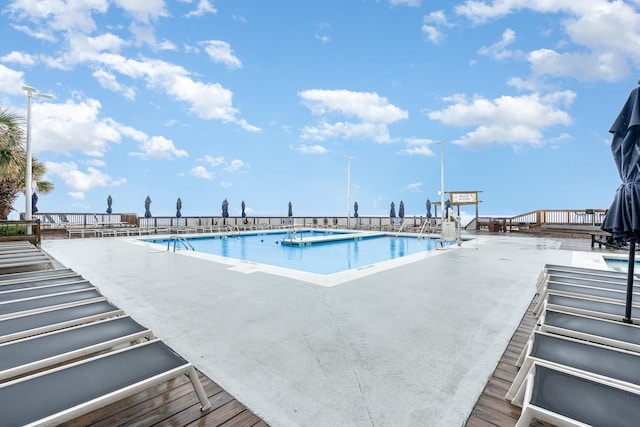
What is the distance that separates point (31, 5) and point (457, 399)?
634 inches

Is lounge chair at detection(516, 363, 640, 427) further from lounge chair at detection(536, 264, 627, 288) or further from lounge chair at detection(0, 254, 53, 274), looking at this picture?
lounge chair at detection(0, 254, 53, 274)

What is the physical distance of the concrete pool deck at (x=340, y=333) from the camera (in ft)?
5.90

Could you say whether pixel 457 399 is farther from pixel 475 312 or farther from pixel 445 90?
pixel 445 90

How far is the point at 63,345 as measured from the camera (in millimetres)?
1909

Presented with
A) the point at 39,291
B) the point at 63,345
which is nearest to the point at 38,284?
the point at 39,291

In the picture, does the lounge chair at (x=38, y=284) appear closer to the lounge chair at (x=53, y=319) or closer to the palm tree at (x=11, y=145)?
the lounge chair at (x=53, y=319)

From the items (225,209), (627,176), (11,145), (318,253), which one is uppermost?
(11,145)

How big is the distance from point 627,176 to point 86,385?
361 cm

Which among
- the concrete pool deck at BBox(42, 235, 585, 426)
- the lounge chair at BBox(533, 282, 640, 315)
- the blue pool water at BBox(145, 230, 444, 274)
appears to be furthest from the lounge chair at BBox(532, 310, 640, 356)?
the blue pool water at BBox(145, 230, 444, 274)

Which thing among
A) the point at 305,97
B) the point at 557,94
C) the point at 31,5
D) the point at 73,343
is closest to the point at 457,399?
the point at 73,343

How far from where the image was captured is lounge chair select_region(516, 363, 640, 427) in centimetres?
127

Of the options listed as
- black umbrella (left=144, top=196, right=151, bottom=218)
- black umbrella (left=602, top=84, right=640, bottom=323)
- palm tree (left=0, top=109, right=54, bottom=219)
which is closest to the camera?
black umbrella (left=602, top=84, right=640, bottom=323)

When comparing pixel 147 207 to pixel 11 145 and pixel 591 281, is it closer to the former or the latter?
pixel 11 145

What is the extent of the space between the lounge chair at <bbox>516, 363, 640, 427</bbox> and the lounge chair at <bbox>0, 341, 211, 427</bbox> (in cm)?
165
